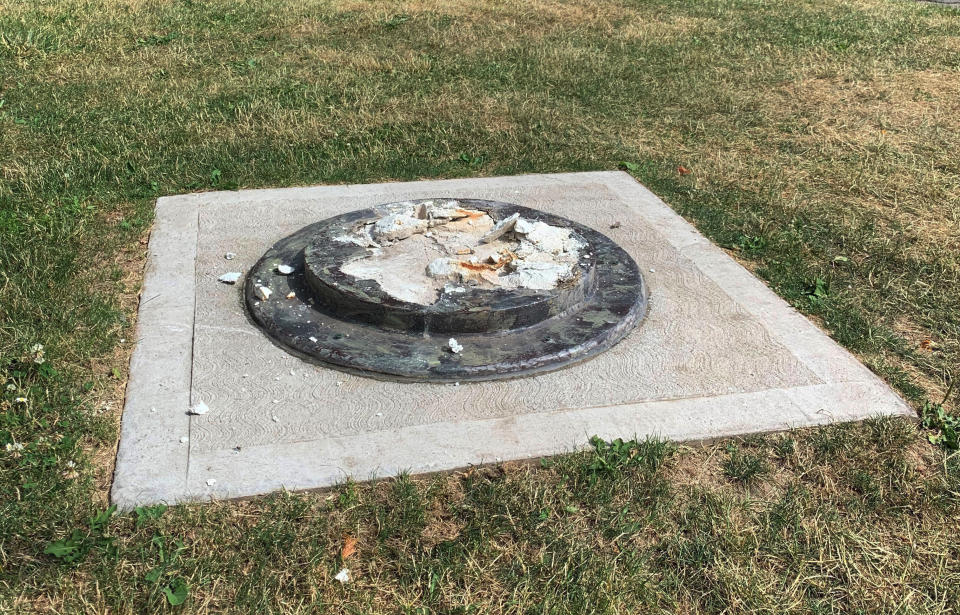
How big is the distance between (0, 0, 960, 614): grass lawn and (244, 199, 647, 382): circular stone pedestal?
0.62 meters

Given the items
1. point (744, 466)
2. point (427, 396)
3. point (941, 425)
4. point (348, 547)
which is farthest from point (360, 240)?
point (941, 425)

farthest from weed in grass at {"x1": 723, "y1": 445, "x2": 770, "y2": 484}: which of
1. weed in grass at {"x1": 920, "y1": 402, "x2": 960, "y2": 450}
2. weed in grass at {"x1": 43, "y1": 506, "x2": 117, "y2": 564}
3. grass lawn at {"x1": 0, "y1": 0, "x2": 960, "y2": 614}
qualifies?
weed in grass at {"x1": 43, "y1": 506, "x2": 117, "y2": 564}

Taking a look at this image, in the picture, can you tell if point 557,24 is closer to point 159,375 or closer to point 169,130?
point 169,130

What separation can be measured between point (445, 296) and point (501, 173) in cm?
253

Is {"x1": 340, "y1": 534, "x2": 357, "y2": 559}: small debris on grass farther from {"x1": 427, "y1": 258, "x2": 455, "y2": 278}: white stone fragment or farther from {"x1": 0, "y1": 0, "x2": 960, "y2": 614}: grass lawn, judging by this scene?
{"x1": 427, "y1": 258, "x2": 455, "y2": 278}: white stone fragment

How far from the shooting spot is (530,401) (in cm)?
301

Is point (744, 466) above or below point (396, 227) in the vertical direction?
below

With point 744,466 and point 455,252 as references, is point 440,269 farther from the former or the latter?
point 744,466

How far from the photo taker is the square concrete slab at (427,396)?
8.78ft

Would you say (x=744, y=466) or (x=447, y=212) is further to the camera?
(x=447, y=212)

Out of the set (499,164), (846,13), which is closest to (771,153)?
(499,164)

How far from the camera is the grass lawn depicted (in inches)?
92.0

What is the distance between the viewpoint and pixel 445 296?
3.34m

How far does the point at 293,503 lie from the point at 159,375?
969 millimetres
